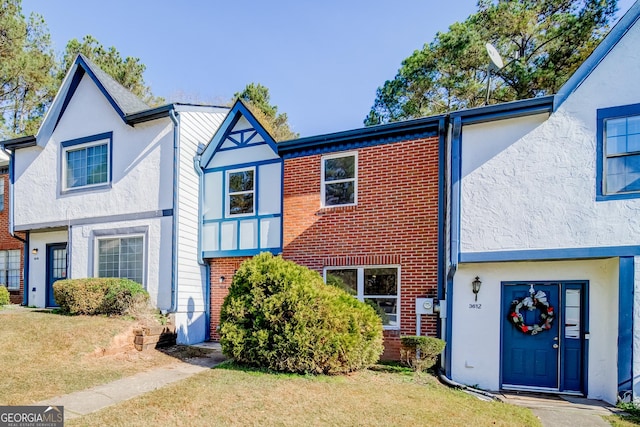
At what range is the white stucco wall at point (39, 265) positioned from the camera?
1291 cm

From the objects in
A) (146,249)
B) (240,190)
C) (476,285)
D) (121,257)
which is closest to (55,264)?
(121,257)

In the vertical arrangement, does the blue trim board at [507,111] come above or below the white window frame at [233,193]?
above

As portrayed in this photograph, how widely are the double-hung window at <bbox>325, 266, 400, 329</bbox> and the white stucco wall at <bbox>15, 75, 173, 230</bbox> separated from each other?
18.3ft

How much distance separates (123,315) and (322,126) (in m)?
16.7

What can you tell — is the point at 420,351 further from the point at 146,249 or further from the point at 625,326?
the point at 146,249

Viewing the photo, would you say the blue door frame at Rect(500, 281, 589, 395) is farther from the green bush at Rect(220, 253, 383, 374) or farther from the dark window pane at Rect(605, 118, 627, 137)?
the dark window pane at Rect(605, 118, 627, 137)

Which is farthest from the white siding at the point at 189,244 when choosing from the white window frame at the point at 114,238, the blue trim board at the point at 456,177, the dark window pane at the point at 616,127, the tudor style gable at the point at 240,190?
the dark window pane at the point at 616,127

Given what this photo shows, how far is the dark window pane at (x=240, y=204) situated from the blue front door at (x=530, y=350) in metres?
7.26

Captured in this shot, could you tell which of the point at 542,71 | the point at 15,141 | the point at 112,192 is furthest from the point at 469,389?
the point at 15,141

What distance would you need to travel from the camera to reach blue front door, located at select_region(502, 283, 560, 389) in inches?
299

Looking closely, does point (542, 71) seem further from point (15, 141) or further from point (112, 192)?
point (15, 141)

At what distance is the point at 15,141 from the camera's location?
12789 millimetres

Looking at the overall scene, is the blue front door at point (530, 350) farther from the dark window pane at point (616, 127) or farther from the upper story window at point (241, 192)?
the upper story window at point (241, 192)

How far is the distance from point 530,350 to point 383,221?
4260mm
